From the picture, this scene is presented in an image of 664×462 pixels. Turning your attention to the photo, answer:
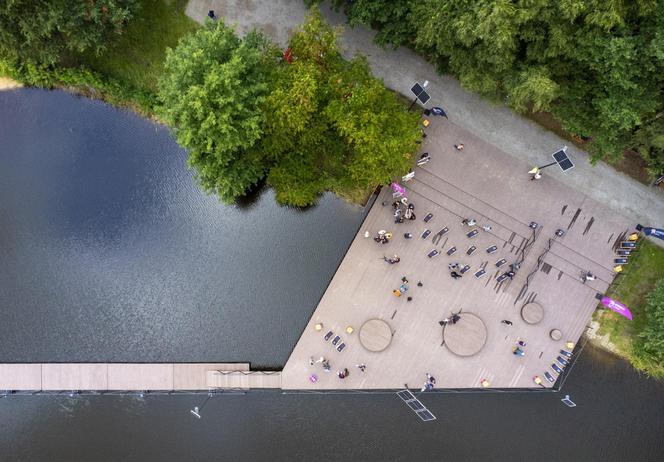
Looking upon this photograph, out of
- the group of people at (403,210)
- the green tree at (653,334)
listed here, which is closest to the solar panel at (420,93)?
the group of people at (403,210)

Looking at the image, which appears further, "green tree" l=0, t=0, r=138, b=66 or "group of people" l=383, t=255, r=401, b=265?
"group of people" l=383, t=255, r=401, b=265

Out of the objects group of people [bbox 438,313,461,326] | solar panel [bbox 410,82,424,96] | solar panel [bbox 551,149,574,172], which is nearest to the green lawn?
solar panel [bbox 410,82,424,96]

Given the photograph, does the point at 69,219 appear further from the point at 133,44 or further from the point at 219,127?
the point at 219,127

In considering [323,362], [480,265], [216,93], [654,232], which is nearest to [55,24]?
[216,93]

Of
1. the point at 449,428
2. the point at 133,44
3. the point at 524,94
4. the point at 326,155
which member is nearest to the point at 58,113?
the point at 133,44

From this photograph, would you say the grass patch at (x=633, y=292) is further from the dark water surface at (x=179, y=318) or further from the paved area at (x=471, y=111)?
the paved area at (x=471, y=111)

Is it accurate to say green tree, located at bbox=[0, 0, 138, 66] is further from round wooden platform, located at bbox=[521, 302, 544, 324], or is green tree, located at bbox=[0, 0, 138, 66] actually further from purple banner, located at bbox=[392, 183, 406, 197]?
round wooden platform, located at bbox=[521, 302, 544, 324]

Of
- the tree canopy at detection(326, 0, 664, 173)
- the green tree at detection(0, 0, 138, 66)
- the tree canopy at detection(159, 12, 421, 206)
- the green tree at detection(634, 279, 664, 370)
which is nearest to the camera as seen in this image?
the tree canopy at detection(326, 0, 664, 173)
